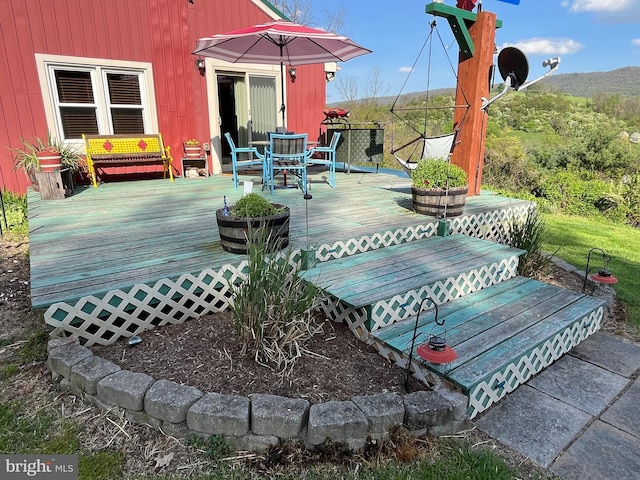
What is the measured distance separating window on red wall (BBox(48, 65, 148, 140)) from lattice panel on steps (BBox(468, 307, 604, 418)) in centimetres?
635

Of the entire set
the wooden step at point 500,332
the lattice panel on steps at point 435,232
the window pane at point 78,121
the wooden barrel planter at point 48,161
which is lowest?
the wooden step at point 500,332

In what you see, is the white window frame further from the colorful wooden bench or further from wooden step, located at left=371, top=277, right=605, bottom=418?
wooden step, located at left=371, top=277, right=605, bottom=418

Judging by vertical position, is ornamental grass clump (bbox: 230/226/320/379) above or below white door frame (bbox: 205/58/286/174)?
below

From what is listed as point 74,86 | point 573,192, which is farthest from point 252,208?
point 573,192

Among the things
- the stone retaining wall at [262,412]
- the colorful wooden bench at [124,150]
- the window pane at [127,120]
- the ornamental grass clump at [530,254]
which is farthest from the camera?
the window pane at [127,120]

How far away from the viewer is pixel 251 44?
5707 millimetres

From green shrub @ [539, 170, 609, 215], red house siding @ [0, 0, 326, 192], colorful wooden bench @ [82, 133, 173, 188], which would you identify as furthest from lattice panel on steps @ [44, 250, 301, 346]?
green shrub @ [539, 170, 609, 215]

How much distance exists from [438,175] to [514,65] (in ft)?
6.39

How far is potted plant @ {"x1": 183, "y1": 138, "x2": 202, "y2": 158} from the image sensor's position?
21.7 feet

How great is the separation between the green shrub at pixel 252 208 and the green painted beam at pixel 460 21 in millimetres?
2976

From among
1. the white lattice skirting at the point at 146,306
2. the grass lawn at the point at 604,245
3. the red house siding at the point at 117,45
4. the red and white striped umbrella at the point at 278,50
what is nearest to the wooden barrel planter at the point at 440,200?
the grass lawn at the point at 604,245

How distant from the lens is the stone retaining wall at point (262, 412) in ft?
5.79

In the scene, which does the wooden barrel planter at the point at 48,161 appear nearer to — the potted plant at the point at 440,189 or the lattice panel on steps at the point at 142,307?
the lattice panel on steps at the point at 142,307

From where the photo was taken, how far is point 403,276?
2.90 metres
